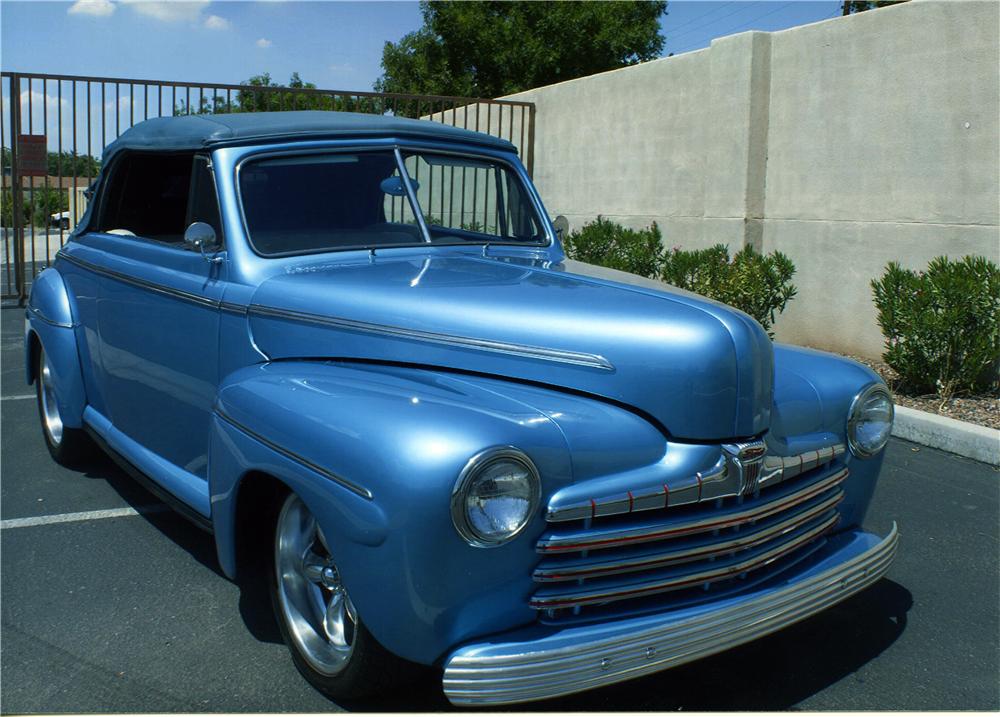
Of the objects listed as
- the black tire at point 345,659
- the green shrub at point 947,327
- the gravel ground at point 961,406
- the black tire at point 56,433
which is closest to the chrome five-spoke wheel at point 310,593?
the black tire at point 345,659

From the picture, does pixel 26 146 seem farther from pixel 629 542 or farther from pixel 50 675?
pixel 629 542

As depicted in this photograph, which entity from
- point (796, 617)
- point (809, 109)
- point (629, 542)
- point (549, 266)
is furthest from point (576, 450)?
point (809, 109)

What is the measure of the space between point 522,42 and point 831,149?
18555 mm

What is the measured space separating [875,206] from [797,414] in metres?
5.14

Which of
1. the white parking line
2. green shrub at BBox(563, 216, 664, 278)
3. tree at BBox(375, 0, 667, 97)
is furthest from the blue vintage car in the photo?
tree at BBox(375, 0, 667, 97)

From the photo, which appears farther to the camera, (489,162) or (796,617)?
(489,162)

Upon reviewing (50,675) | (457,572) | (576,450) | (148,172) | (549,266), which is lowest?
(50,675)

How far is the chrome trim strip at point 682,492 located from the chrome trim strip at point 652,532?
5 cm

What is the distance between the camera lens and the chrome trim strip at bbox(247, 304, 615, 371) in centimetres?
260

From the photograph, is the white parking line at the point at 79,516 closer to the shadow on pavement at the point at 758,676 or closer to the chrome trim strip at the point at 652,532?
the shadow on pavement at the point at 758,676

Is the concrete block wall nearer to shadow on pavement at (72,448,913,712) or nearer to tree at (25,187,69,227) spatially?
shadow on pavement at (72,448,913,712)

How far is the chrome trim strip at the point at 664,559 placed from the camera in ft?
7.45

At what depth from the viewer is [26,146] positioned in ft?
35.4

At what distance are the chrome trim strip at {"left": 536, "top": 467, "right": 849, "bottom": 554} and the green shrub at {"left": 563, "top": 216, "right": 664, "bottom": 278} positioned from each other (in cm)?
529
